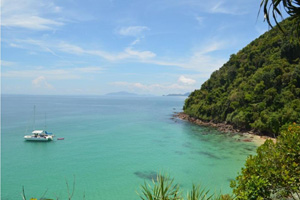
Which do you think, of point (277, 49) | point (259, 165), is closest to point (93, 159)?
point (259, 165)

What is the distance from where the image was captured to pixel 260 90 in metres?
38.2

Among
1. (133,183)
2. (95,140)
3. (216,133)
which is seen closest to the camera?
(133,183)

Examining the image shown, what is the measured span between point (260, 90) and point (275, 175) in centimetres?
3524

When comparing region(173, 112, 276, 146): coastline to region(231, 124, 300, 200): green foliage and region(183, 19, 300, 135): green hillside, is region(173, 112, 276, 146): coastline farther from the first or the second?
region(231, 124, 300, 200): green foliage

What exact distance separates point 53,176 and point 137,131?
A: 22.6 meters

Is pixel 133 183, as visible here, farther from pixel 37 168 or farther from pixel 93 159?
pixel 37 168

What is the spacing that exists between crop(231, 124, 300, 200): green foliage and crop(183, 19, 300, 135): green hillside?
22348 millimetres

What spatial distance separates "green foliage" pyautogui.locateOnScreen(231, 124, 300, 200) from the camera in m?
6.74

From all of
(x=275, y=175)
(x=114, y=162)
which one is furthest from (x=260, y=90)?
(x=275, y=175)

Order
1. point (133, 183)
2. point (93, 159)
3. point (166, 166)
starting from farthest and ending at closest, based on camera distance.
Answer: point (93, 159) < point (166, 166) < point (133, 183)

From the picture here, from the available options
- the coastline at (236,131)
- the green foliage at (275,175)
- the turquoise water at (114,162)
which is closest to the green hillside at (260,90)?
the coastline at (236,131)

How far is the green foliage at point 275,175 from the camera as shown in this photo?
674cm

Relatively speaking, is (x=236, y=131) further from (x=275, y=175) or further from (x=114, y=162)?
(x=275, y=175)

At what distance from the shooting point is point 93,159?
25453 mm
